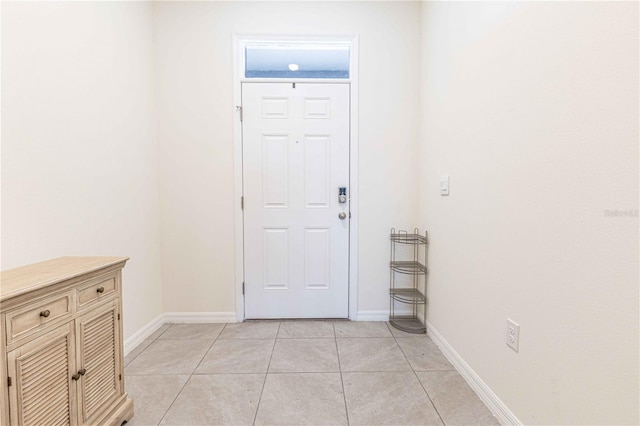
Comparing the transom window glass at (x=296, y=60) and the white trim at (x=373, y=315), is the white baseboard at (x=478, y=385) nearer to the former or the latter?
the white trim at (x=373, y=315)

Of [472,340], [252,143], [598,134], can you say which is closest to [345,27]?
[252,143]

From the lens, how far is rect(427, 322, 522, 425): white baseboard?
1.37 m

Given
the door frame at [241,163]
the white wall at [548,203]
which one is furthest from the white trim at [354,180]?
the white wall at [548,203]

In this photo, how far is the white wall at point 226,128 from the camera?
2414mm

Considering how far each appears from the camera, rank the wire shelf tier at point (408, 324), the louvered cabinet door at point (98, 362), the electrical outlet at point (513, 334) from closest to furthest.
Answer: the louvered cabinet door at point (98, 362) → the electrical outlet at point (513, 334) → the wire shelf tier at point (408, 324)

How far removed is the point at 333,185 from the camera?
99.3 inches

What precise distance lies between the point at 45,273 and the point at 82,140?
0.88 meters

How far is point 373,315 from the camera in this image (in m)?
2.55

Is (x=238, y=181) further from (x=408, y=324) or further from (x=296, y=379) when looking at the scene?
(x=408, y=324)

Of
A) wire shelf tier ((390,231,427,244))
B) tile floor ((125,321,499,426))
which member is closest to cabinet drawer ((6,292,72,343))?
tile floor ((125,321,499,426))

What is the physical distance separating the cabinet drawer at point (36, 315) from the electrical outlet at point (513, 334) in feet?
6.00

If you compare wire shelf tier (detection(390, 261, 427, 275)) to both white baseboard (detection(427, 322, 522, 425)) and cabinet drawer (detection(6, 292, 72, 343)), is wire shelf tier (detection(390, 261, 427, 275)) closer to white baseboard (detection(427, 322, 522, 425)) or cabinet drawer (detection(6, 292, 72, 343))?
white baseboard (detection(427, 322, 522, 425))

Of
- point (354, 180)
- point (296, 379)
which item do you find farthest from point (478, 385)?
point (354, 180)

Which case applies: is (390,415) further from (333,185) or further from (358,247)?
(333,185)
